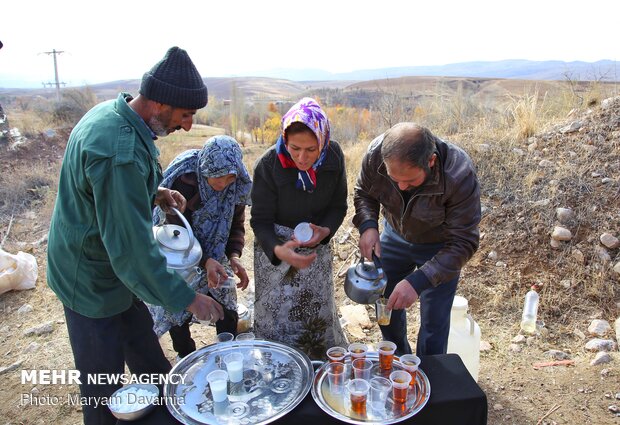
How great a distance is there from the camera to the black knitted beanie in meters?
1.76

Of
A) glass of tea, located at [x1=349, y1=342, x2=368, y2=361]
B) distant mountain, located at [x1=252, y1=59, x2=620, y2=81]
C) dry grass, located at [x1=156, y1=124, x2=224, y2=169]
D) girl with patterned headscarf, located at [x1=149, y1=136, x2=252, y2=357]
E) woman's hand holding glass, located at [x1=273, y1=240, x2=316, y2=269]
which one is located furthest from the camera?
dry grass, located at [x1=156, y1=124, x2=224, y2=169]

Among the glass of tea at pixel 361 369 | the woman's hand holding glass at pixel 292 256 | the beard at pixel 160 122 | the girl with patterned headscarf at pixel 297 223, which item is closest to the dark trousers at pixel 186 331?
the girl with patterned headscarf at pixel 297 223

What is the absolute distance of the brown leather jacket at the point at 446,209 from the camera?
220 centimetres

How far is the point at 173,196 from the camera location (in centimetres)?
235

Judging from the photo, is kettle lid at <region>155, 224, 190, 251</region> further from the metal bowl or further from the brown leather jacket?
the brown leather jacket

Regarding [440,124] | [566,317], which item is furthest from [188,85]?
[440,124]

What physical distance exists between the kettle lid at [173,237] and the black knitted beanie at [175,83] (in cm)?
66

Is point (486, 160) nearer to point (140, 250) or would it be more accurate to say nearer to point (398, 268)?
point (398, 268)

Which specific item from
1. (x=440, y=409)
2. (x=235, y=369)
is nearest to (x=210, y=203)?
(x=235, y=369)

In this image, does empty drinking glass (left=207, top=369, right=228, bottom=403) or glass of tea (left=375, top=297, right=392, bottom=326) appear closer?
empty drinking glass (left=207, top=369, right=228, bottom=403)

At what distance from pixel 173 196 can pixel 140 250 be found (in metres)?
0.82

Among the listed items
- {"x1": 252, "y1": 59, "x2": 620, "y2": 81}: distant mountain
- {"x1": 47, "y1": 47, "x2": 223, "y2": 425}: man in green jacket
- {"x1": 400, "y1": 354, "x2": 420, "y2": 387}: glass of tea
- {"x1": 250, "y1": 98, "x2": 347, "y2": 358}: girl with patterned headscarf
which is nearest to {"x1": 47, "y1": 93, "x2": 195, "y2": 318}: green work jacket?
{"x1": 47, "y1": 47, "x2": 223, "y2": 425}: man in green jacket

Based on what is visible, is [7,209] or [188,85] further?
[7,209]

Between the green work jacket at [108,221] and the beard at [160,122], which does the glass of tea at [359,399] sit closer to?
the green work jacket at [108,221]
